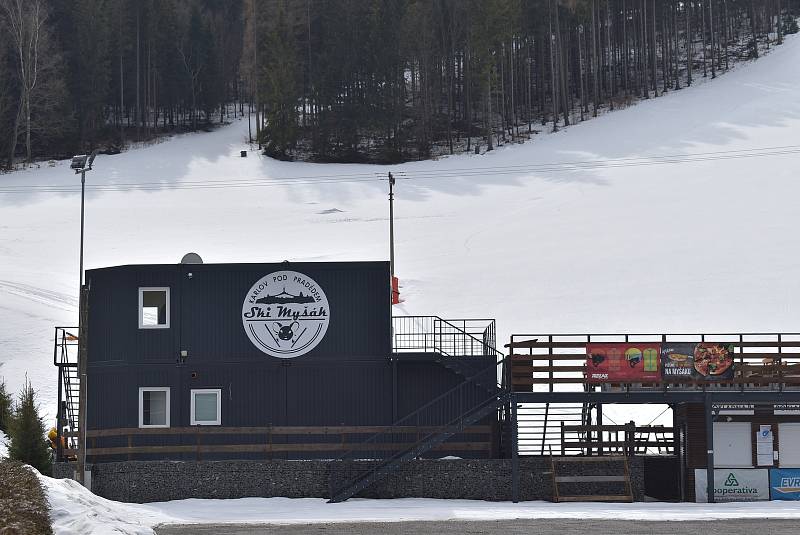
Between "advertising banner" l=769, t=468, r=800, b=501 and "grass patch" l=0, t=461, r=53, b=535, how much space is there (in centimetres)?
1684

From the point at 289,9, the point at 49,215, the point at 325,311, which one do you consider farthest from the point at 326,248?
the point at 289,9

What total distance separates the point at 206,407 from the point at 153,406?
134 centimetres

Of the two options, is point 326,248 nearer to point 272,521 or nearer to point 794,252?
point 794,252

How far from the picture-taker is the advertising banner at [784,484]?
26.1 metres

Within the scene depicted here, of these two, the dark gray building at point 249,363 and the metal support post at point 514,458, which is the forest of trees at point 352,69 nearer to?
the dark gray building at point 249,363

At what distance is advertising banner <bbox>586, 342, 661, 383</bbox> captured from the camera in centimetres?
2572

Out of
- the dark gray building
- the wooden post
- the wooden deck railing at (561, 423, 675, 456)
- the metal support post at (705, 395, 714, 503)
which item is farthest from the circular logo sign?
the metal support post at (705, 395, 714, 503)

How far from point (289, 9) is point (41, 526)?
90456 mm

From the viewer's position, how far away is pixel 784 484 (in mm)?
26156

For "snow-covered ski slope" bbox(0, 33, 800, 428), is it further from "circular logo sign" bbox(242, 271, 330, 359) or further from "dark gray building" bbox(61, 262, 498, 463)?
"circular logo sign" bbox(242, 271, 330, 359)

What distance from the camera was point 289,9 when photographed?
102 metres

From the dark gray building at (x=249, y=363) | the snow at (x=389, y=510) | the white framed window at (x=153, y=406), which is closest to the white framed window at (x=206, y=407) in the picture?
the dark gray building at (x=249, y=363)

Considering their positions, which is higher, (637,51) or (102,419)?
(637,51)

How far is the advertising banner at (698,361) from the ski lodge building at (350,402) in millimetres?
33
